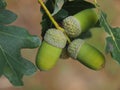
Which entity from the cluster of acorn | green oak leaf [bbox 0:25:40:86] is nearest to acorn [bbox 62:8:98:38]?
the cluster of acorn

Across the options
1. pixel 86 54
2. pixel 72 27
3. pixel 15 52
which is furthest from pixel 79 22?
pixel 15 52

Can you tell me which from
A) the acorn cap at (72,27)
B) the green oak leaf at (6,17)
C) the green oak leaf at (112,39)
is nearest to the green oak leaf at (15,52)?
the green oak leaf at (6,17)

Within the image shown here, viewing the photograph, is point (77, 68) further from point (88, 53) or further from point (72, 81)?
point (88, 53)

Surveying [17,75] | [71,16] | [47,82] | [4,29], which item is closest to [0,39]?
[4,29]

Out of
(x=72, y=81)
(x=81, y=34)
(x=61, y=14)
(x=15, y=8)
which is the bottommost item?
(x=72, y=81)

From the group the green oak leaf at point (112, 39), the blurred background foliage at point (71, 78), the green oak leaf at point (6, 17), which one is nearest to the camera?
the green oak leaf at point (112, 39)

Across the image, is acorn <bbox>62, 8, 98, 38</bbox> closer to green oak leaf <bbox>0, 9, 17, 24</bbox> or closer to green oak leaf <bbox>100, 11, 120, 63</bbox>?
green oak leaf <bbox>100, 11, 120, 63</bbox>

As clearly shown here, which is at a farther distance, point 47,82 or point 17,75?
point 47,82

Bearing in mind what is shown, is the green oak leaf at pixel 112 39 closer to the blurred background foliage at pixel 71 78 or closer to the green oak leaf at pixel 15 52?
the green oak leaf at pixel 15 52
